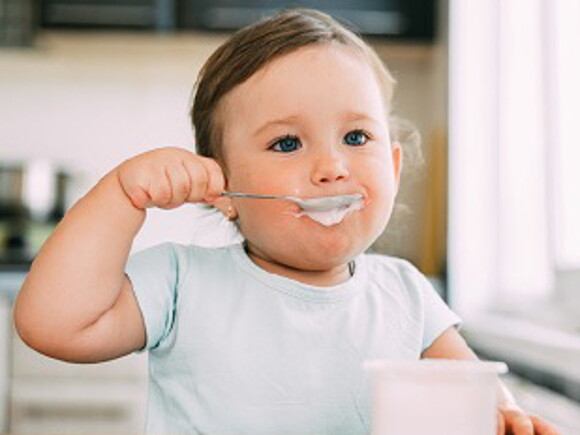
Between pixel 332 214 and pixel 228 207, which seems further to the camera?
pixel 228 207

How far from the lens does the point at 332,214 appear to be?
899mm

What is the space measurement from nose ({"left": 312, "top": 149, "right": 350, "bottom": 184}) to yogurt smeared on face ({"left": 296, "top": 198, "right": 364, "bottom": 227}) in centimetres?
3

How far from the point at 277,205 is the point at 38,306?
25cm

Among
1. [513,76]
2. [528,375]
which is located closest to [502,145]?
[513,76]

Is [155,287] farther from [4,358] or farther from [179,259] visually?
[4,358]

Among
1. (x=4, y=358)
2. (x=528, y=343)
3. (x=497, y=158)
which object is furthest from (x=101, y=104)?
(x=528, y=343)

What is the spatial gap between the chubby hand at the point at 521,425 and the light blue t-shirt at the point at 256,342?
17 centimetres

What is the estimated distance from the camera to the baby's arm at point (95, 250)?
0.81 meters

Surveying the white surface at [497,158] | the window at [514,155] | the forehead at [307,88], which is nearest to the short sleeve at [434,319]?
the forehead at [307,88]

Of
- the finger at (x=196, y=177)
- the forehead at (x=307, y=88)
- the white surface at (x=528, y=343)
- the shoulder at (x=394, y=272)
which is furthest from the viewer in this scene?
the white surface at (x=528, y=343)

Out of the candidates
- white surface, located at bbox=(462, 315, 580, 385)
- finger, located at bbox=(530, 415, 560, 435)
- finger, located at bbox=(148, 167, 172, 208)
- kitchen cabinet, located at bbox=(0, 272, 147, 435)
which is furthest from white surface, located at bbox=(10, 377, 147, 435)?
finger, located at bbox=(530, 415, 560, 435)

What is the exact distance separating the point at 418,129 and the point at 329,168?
245 cm

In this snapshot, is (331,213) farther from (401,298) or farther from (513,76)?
(513,76)

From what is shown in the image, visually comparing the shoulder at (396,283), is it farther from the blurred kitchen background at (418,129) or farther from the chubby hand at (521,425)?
the blurred kitchen background at (418,129)
